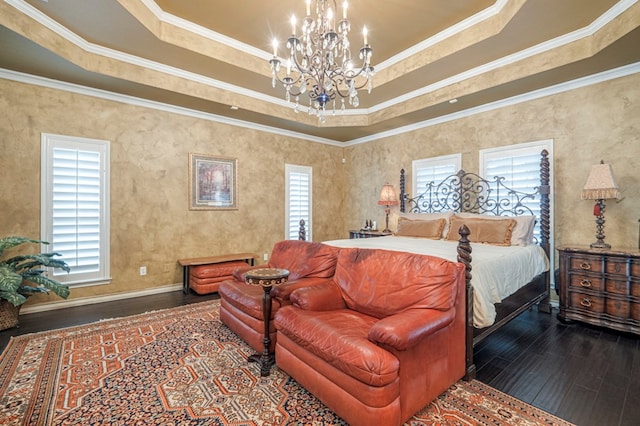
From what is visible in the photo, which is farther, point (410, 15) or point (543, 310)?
point (543, 310)

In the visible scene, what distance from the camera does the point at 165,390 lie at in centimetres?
214

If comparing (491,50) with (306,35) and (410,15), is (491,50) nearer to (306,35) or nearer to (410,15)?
(410,15)

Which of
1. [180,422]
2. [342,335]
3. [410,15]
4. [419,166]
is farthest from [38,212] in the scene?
[419,166]

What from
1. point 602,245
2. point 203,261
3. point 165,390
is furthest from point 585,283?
point 203,261

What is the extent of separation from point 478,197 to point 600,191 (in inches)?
60.6

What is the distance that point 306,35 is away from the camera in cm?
267

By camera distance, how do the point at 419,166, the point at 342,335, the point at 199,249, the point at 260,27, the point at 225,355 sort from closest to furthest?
the point at 342,335 → the point at 225,355 → the point at 260,27 → the point at 199,249 → the point at 419,166

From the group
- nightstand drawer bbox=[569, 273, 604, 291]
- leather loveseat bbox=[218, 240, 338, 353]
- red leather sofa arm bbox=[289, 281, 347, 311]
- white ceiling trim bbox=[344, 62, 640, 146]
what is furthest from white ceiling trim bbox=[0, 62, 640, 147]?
red leather sofa arm bbox=[289, 281, 347, 311]

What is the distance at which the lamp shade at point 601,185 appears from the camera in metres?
3.16

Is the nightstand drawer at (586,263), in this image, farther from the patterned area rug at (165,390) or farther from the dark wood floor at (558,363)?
the patterned area rug at (165,390)

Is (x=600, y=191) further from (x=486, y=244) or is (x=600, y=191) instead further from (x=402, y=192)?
(x=402, y=192)

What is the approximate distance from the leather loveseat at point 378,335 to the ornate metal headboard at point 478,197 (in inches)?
104

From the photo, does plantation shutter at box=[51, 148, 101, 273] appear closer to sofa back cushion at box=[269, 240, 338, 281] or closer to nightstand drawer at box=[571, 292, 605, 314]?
sofa back cushion at box=[269, 240, 338, 281]

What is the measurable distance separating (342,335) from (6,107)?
4.73 m
